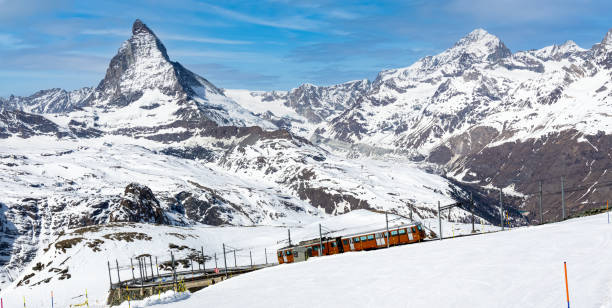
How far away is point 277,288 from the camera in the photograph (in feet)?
191

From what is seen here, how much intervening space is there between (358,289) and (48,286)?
11149 centimetres

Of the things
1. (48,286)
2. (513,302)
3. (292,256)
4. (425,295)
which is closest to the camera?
(513,302)

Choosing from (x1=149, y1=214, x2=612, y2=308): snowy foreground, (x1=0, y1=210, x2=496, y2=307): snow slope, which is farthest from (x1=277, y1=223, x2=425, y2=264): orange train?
(x1=149, y1=214, x2=612, y2=308): snowy foreground

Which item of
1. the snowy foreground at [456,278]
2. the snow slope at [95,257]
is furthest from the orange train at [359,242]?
the snowy foreground at [456,278]

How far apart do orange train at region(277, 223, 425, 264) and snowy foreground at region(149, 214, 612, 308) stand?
23201 mm

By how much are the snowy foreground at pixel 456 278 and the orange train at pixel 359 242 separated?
2320cm

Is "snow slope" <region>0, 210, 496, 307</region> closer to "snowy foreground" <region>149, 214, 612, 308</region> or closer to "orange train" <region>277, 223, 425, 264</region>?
"orange train" <region>277, 223, 425, 264</region>

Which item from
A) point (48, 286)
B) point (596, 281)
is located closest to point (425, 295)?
point (596, 281)

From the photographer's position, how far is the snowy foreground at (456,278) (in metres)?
41.2

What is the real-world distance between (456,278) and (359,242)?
53.7 m

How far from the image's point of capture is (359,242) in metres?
102

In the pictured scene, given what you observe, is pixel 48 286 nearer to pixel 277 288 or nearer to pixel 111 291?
pixel 111 291

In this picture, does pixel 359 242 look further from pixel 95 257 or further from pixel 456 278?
pixel 95 257

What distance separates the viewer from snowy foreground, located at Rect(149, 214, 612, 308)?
1624 inches
